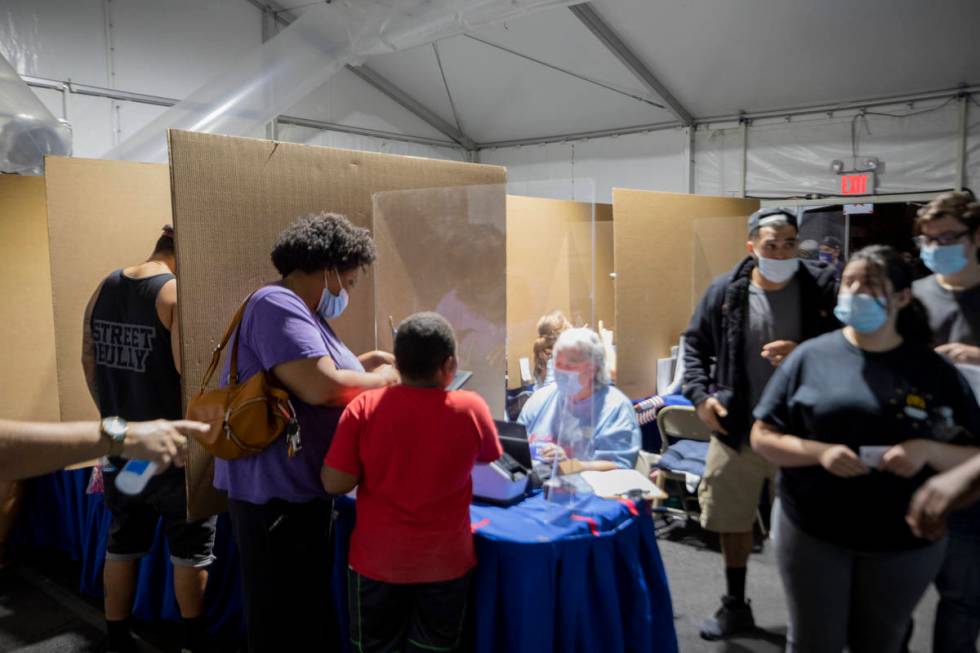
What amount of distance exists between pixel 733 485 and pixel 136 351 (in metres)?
1.91

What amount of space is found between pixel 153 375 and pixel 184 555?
541 mm

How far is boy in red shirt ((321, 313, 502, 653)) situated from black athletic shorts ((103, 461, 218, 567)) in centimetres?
78

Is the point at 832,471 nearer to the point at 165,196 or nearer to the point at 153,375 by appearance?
the point at 153,375

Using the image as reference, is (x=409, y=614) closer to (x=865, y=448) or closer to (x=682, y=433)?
(x=865, y=448)

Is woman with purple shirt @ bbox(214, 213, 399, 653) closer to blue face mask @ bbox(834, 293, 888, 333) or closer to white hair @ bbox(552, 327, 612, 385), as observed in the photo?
white hair @ bbox(552, 327, 612, 385)

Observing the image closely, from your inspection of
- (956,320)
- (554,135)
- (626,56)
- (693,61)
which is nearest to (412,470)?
(956,320)

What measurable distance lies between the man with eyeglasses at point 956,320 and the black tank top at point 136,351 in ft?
6.69

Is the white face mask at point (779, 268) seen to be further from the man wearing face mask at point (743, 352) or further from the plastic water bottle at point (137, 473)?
the plastic water bottle at point (137, 473)

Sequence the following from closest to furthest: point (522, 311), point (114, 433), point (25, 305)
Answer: point (114, 433) < point (522, 311) < point (25, 305)

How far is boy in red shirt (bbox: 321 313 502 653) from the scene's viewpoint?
4.32 feet

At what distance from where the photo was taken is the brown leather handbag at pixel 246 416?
4.64 feet

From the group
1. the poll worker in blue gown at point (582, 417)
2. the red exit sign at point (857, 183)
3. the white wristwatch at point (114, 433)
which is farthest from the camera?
the red exit sign at point (857, 183)

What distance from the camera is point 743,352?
1.99 m

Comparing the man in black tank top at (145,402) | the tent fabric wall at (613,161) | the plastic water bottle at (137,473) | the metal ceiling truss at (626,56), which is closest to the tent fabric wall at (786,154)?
the tent fabric wall at (613,161)
